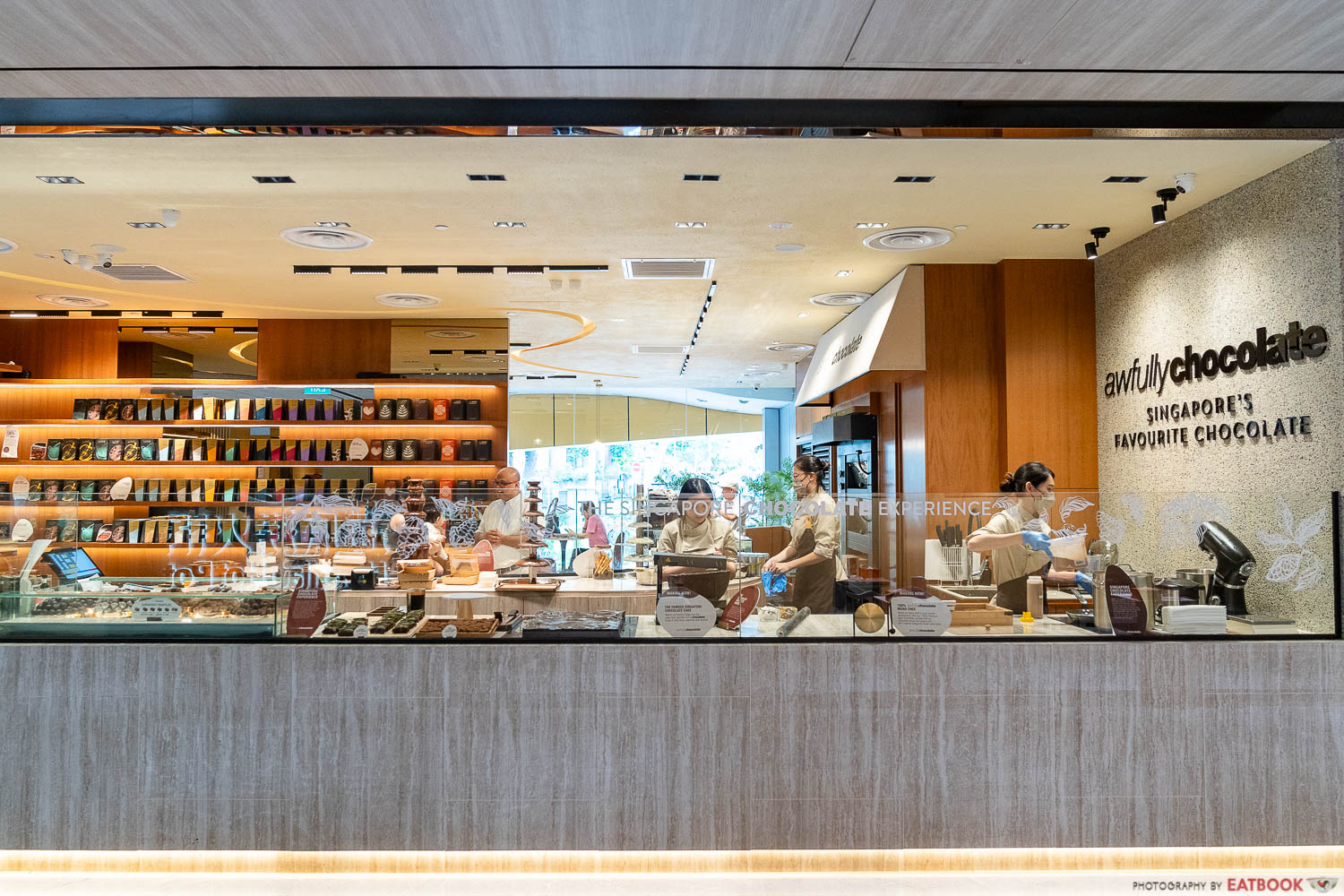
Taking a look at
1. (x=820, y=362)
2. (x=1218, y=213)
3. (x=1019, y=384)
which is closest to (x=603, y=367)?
(x=820, y=362)

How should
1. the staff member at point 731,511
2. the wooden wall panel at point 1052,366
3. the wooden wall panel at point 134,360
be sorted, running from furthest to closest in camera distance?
1. the wooden wall panel at point 134,360
2. the wooden wall panel at point 1052,366
3. the staff member at point 731,511

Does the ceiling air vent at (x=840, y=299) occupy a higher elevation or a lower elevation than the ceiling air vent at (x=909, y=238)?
higher

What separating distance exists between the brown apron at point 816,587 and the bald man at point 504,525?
1.45m

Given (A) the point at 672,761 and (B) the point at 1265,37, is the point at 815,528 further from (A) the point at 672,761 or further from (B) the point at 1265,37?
(B) the point at 1265,37

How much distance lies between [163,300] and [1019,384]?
753cm

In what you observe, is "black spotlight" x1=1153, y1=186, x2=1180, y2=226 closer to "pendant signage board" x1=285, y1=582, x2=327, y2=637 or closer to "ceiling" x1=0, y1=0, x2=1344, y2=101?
"ceiling" x1=0, y1=0, x2=1344, y2=101

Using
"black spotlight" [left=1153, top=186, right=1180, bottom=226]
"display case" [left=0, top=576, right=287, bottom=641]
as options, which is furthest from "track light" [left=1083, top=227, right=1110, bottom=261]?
"display case" [left=0, top=576, right=287, bottom=641]

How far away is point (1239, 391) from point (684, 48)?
11.5 ft

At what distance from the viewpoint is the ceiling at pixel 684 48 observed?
9.14ft

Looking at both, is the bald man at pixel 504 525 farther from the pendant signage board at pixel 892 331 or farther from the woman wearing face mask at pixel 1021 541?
the pendant signage board at pixel 892 331

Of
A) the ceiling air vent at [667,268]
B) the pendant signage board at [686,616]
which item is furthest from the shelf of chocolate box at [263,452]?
the pendant signage board at [686,616]

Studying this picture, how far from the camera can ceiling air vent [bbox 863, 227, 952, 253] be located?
5695mm

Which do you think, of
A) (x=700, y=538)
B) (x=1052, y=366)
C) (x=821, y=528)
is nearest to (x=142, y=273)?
(x=700, y=538)

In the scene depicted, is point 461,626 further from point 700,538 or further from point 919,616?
point 919,616
